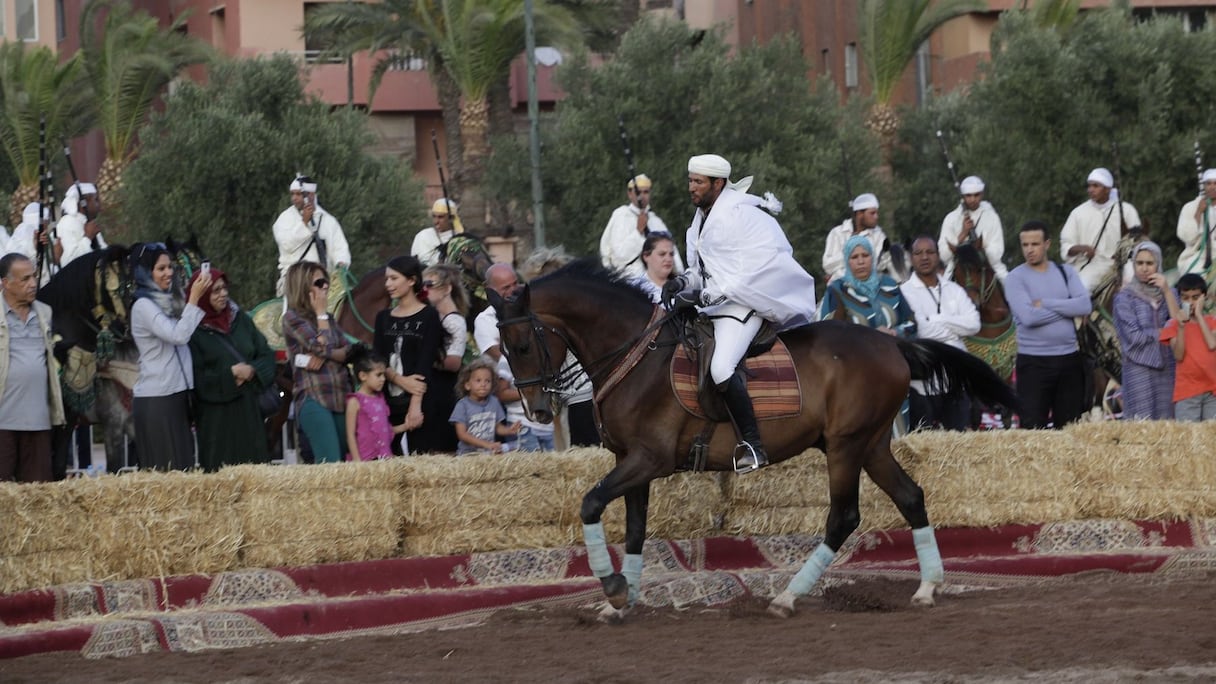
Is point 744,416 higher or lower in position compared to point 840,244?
lower

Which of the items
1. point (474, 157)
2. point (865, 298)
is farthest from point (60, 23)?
point (865, 298)

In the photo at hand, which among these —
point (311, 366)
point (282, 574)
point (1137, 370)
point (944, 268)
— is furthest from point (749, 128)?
point (282, 574)

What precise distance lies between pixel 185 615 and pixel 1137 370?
8.95 meters

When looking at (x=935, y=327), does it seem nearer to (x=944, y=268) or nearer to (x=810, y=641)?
(x=944, y=268)

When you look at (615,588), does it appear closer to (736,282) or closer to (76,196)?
(736,282)

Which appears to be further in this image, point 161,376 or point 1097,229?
point 1097,229

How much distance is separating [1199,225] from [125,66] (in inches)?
958

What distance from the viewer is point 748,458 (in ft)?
35.1

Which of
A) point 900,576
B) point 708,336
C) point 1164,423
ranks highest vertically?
point 708,336

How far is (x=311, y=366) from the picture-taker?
13.2 meters

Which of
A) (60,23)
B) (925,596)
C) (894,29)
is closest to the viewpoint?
(925,596)

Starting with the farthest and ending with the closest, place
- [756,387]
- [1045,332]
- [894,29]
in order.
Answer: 1. [894,29]
2. [1045,332]
3. [756,387]

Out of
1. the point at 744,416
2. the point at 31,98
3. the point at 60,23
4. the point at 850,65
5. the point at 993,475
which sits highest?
the point at 60,23

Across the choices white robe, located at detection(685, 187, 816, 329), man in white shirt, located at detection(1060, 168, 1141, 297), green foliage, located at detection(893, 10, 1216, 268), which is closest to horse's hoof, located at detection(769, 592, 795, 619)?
white robe, located at detection(685, 187, 816, 329)
